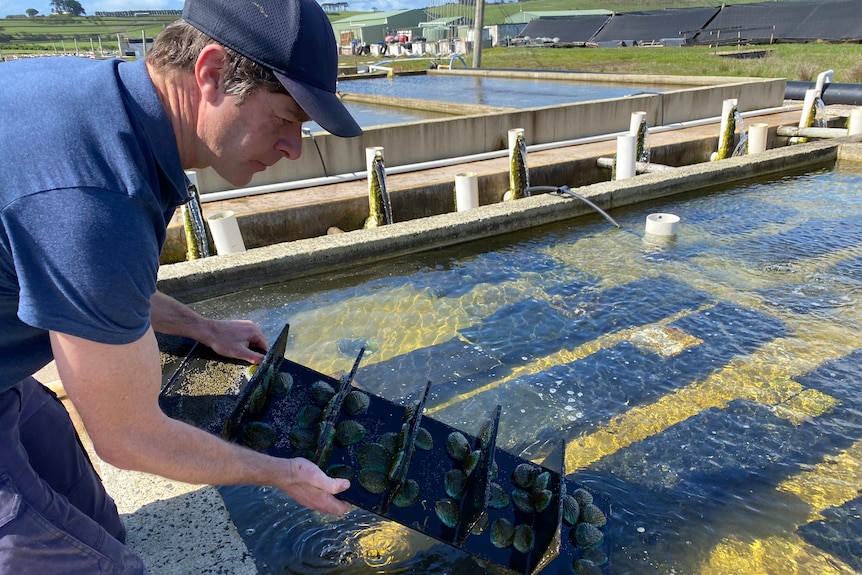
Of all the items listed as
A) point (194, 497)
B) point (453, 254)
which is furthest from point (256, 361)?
point (453, 254)

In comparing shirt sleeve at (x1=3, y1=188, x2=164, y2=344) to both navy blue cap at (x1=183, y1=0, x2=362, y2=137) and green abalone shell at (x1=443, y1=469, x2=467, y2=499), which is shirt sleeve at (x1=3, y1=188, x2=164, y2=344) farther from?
green abalone shell at (x1=443, y1=469, x2=467, y2=499)

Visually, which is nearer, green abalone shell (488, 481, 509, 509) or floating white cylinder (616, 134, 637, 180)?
green abalone shell (488, 481, 509, 509)

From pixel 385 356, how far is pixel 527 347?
1.16m

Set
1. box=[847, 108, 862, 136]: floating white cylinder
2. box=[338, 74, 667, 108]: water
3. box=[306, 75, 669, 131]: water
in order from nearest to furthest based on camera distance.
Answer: box=[847, 108, 862, 136]: floating white cylinder, box=[306, 75, 669, 131]: water, box=[338, 74, 667, 108]: water

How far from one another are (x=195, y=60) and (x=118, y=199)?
0.40 m

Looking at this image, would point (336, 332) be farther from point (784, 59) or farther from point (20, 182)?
point (784, 59)

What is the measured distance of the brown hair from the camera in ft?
4.73

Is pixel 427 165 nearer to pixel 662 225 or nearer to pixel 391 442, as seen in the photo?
pixel 662 225

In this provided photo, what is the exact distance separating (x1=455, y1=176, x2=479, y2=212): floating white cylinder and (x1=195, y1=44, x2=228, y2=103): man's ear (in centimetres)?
674

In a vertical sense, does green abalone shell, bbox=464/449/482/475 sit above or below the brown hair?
below

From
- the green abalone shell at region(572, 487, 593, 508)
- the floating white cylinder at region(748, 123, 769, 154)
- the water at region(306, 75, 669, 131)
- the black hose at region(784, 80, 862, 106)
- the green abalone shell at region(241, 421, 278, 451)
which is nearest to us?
the green abalone shell at region(241, 421, 278, 451)

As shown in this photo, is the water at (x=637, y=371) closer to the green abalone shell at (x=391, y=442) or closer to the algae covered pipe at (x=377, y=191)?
the green abalone shell at (x=391, y=442)

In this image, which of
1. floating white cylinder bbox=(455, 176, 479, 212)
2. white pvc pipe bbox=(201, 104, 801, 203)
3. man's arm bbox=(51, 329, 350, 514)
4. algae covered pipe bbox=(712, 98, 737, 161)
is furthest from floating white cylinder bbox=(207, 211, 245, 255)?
algae covered pipe bbox=(712, 98, 737, 161)

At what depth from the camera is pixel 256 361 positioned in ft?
8.48
